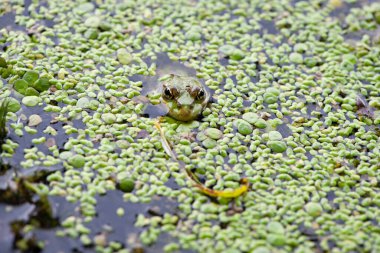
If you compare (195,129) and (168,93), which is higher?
(168,93)

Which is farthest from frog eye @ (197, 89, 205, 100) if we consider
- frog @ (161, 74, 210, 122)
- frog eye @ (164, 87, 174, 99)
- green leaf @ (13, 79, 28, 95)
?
green leaf @ (13, 79, 28, 95)

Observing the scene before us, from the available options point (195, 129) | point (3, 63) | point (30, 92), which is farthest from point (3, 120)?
point (195, 129)

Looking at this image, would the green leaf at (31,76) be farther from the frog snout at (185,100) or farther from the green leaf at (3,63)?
the frog snout at (185,100)

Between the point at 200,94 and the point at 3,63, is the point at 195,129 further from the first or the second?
→ the point at 3,63

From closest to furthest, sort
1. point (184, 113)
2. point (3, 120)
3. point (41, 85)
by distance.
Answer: point (3, 120) < point (184, 113) < point (41, 85)

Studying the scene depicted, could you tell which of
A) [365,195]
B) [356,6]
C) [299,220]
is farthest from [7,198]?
[356,6]

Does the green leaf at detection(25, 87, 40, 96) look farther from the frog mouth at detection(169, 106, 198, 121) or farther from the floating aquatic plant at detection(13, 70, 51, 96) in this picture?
the frog mouth at detection(169, 106, 198, 121)

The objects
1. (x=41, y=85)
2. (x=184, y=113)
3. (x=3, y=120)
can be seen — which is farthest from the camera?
(x=41, y=85)
